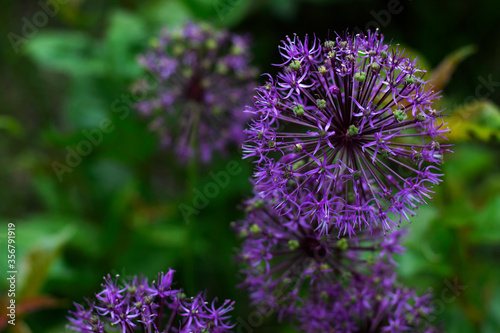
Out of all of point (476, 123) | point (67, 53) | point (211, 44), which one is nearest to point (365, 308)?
point (476, 123)

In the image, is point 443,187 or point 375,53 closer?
point 375,53

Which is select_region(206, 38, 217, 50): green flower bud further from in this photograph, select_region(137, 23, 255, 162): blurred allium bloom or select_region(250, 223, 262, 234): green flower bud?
select_region(250, 223, 262, 234): green flower bud

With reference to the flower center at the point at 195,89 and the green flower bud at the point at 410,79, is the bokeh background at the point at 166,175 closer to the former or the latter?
the flower center at the point at 195,89

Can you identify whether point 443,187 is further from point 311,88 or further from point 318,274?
point 311,88

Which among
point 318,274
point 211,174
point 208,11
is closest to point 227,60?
point 208,11

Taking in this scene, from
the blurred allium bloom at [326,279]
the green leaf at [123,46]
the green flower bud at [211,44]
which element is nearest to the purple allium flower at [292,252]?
the blurred allium bloom at [326,279]

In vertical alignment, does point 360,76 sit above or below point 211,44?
below

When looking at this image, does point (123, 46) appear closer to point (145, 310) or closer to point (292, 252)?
point (292, 252)
